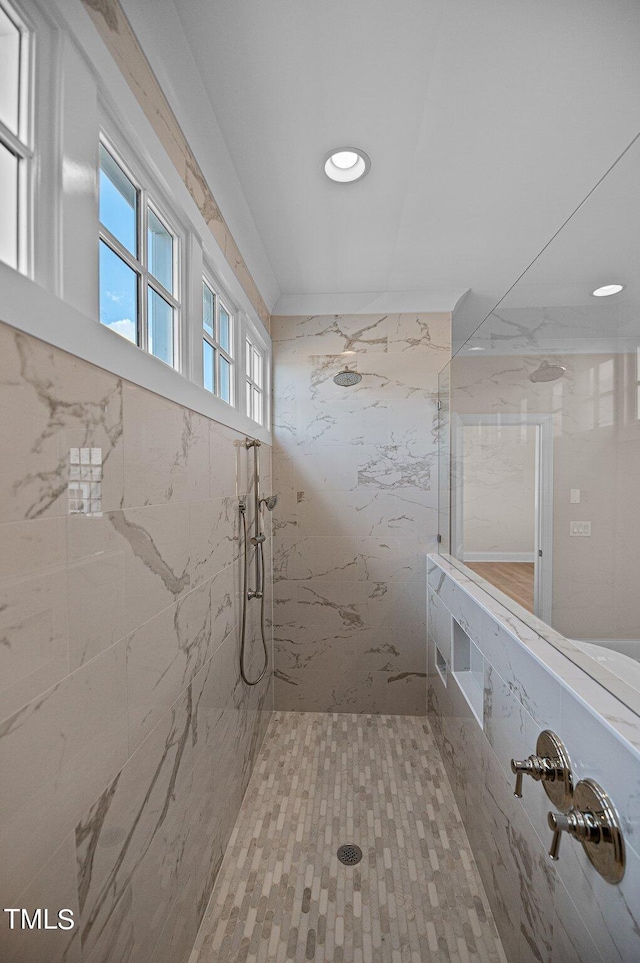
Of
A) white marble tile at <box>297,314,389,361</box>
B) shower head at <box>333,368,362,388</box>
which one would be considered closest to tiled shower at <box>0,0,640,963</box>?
white marble tile at <box>297,314,389,361</box>

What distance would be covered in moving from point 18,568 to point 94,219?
2.22ft

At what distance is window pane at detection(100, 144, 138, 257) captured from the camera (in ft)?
3.39

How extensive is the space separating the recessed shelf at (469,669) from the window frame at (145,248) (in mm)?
1560

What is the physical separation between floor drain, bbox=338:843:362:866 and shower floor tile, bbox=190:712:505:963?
0.06ft

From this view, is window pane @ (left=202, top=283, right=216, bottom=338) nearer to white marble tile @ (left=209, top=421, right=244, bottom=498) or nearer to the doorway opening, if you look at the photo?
white marble tile @ (left=209, top=421, right=244, bottom=498)

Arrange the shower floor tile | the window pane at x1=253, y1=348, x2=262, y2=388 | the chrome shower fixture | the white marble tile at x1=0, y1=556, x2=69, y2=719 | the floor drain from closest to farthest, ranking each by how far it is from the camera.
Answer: the white marble tile at x1=0, y1=556, x2=69, y2=719
the shower floor tile
the floor drain
the chrome shower fixture
the window pane at x1=253, y1=348, x2=262, y2=388

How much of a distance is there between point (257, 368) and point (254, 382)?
0.15 meters

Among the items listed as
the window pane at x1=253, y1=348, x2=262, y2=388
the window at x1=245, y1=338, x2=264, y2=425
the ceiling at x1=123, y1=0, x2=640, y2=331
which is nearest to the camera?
the ceiling at x1=123, y1=0, x2=640, y2=331

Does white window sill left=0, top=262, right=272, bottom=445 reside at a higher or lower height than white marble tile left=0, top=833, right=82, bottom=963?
higher

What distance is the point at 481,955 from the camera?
1.36 metres

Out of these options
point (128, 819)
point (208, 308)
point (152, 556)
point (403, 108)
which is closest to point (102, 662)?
point (152, 556)

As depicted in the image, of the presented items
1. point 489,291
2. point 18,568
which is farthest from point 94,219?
point 489,291

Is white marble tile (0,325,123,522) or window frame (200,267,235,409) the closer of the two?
white marble tile (0,325,123,522)

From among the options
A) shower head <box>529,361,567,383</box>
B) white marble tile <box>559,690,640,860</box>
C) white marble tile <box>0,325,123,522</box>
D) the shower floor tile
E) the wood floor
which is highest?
shower head <box>529,361,567,383</box>
